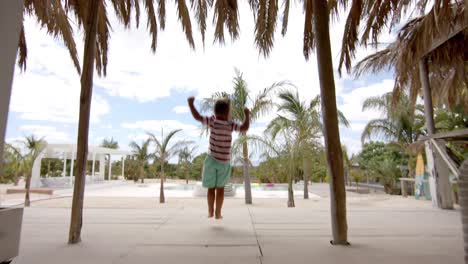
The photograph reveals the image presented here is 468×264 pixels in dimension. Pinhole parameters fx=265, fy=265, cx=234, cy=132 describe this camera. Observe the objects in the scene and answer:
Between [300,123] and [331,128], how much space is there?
690 cm

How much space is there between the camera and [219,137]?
3150 mm

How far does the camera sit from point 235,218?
346 centimetres

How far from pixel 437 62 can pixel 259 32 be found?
5187 millimetres

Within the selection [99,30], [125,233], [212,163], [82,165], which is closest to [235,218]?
[212,163]

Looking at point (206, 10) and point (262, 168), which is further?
point (262, 168)

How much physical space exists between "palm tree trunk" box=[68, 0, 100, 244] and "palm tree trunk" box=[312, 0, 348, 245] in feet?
7.15

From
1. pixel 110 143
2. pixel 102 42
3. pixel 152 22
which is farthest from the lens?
pixel 110 143

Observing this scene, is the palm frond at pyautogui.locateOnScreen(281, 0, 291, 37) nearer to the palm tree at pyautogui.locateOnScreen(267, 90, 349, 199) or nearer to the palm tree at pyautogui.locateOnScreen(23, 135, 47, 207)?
the palm tree at pyautogui.locateOnScreen(267, 90, 349, 199)

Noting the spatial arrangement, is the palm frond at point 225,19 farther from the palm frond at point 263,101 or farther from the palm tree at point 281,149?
the palm frond at point 263,101

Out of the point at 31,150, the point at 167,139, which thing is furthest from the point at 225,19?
the point at 31,150

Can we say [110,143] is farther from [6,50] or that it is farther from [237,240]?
[6,50]

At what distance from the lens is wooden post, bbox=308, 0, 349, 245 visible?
2314 millimetres

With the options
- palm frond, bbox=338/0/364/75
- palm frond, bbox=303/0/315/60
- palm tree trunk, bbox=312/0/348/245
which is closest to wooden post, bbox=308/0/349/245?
palm tree trunk, bbox=312/0/348/245

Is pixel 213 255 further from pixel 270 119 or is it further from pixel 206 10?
pixel 270 119
